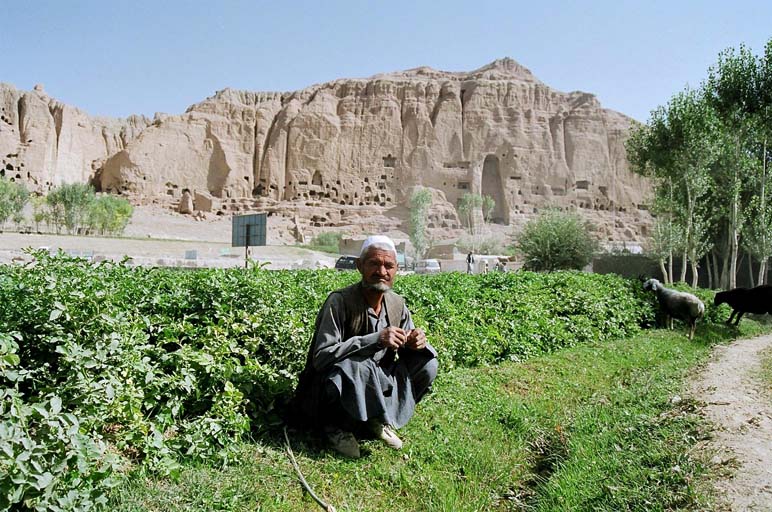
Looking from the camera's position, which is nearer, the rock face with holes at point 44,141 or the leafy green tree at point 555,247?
the leafy green tree at point 555,247

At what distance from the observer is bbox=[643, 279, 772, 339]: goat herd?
10.5m

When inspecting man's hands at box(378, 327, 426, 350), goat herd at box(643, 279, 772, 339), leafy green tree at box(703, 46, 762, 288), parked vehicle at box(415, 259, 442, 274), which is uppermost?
leafy green tree at box(703, 46, 762, 288)

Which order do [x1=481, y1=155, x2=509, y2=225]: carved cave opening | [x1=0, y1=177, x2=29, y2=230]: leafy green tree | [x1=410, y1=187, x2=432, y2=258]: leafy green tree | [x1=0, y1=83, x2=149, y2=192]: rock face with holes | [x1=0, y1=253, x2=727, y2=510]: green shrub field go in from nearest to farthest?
[x1=0, y1=253, x2=727, y2=510]: green shrub field
[x1=0, y1=177, x2=29, y2=230]: leafy green tree
[x1=410, y1=187, x2=432, y2=258]: leafy green tree
[x1=0, y1=83, x2=149, y2=192]: rock face with holes
[x1=481, y1=155, x2=509, y2=225]: carved cave opening

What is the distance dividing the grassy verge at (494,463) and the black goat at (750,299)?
316 inches

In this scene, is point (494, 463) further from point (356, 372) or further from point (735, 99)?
point (735, 99)

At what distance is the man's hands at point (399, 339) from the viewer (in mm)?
3467

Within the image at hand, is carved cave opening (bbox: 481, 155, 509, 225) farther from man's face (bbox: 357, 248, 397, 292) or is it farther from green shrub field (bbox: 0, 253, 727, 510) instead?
man's face (bbox: 357, 248, 397, 292)

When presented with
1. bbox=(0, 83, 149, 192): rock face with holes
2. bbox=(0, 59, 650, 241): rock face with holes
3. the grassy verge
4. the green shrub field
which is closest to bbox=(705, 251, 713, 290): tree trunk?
the grassy verge

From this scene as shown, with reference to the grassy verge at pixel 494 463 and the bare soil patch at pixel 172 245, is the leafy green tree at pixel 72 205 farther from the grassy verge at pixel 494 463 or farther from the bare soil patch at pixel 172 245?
the grassy verge at pixel 494 463

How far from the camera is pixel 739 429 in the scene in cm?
424

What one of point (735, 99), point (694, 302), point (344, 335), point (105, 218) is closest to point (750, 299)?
point (694, 302)

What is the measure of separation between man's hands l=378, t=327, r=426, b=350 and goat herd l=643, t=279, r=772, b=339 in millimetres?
8943

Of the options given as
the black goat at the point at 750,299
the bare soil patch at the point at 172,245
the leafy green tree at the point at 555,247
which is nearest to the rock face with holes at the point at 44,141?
the bare soil patch at the point at 172,245

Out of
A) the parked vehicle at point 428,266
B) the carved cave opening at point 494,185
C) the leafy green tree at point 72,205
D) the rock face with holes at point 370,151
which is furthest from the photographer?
the carved cave opening at point 494,185
